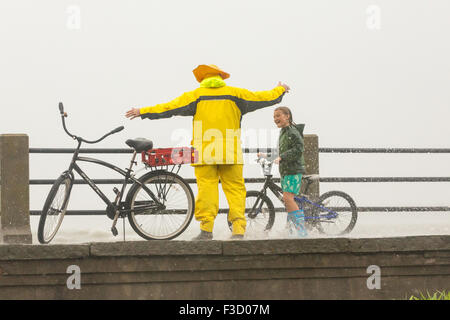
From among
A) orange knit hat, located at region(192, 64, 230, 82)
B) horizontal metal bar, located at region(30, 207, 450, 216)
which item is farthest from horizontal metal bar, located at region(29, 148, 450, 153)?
orange knit hat, located at region(192, 64, 230, 82)

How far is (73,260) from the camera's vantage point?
5.86m

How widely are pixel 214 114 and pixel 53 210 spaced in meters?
1.87

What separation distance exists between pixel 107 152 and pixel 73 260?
8.21ft

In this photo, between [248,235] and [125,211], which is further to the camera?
[248,235]

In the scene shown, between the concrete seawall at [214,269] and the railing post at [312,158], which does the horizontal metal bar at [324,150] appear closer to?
the railing post at [312,158]

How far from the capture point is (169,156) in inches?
267

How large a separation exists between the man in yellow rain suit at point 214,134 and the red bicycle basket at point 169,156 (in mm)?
84

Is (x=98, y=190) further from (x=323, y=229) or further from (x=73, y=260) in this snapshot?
(x=323, y=229)

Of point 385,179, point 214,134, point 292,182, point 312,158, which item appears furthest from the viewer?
point 385,179

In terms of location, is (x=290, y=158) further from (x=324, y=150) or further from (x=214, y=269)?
(x=214, y=269)

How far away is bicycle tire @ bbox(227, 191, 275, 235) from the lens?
26.1 ft

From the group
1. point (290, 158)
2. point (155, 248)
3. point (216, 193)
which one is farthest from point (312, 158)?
point (155, 248)

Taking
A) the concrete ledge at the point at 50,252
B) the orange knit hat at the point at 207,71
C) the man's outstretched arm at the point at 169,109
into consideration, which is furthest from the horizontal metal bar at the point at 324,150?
the concrete ledge at the point at 50,252

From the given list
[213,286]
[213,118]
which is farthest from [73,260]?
[213,118]
